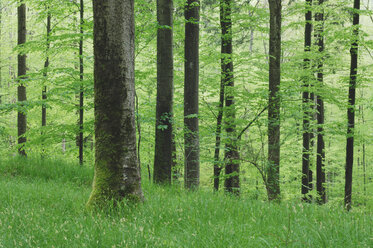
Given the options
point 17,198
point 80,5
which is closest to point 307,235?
point 17,198

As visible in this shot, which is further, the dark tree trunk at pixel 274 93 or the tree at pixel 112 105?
the dark tree trunk at pixel 274 93

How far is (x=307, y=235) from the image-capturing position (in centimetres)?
261

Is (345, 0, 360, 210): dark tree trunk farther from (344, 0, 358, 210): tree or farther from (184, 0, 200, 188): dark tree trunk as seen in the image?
(184, 0, 200, 188): dark tree trunk

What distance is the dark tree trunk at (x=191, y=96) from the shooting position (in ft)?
25.7

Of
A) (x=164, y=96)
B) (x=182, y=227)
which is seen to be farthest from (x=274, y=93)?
(x=182, y=227)

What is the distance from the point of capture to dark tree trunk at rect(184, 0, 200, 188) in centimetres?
783

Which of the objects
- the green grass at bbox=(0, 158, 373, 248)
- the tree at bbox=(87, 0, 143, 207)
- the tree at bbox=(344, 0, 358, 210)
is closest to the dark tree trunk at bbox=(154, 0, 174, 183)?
the green grass at bbox=(0, 158, 373, 248)

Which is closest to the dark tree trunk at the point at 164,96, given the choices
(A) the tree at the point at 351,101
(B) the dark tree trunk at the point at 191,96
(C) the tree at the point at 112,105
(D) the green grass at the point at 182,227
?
(B) the dark tree trunk at the point at 191,96

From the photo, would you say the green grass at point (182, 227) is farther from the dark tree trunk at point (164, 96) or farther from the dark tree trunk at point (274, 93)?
the dark tree trunk at point (274, 93)

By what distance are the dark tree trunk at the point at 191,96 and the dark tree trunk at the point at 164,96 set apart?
873mm

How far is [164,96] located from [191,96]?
142 cm

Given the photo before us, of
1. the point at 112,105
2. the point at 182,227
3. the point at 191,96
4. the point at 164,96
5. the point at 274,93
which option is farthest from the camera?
the point at 191,96

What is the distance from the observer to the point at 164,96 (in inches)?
277

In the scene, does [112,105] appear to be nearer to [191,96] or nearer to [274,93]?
[191,96]
